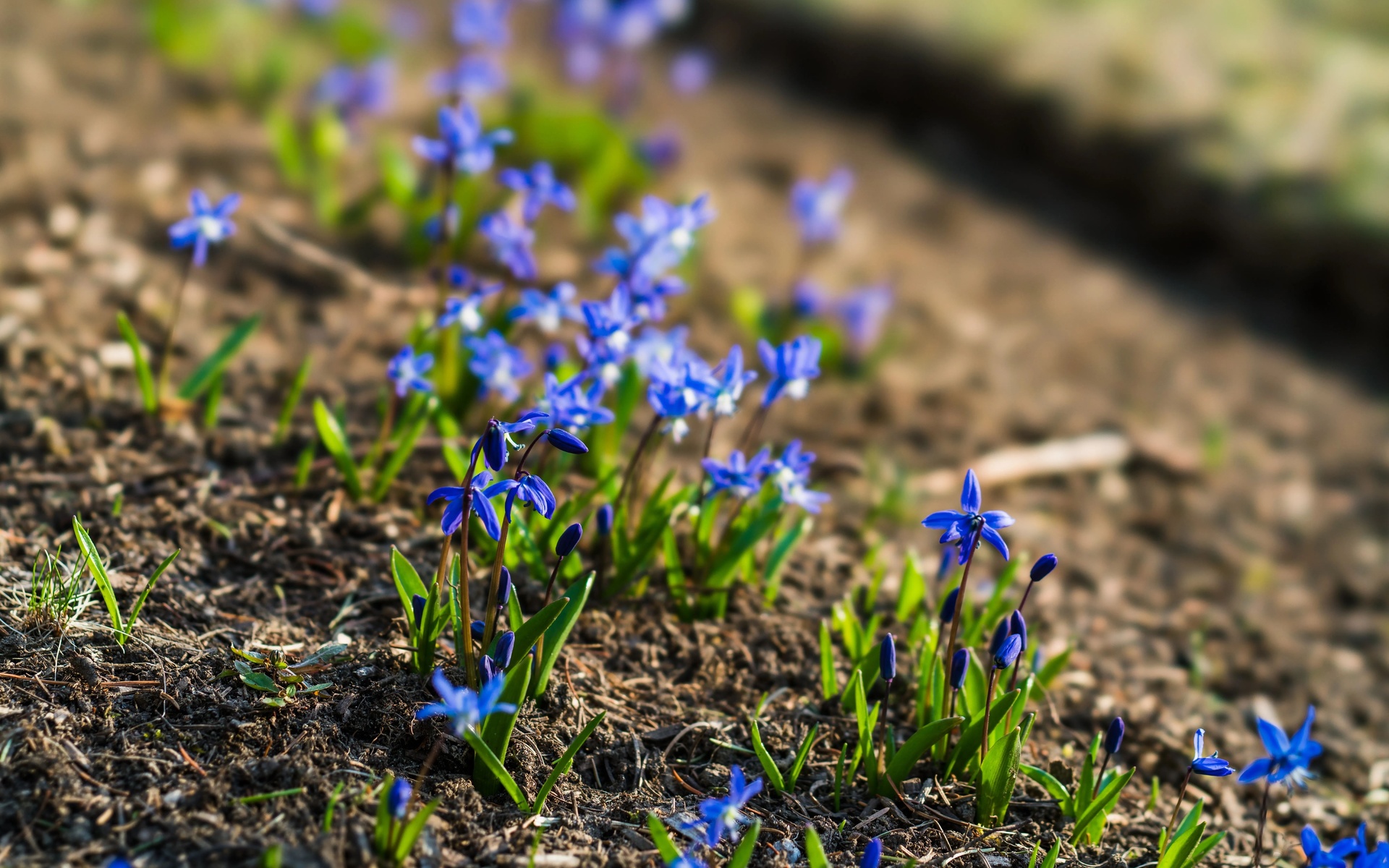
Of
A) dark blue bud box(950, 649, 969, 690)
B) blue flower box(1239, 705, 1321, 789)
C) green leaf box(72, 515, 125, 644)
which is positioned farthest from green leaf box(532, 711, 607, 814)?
blue flower box(1239, 705, 1321, 789)

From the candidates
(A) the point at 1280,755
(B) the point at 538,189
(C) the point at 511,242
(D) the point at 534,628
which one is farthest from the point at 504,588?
(A) the point at 1280,755

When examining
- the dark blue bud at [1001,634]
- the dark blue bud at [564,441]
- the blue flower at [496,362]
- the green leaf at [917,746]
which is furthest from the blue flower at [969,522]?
the blue flower at [496,362]

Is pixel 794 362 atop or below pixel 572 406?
atop

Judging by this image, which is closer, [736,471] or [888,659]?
[888,659]

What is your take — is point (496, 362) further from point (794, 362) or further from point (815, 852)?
point (815, 852)

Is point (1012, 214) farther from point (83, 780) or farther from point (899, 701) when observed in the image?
point (83, 780)

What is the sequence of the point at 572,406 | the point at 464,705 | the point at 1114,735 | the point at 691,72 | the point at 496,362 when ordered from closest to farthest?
the point at 464,705, the point at 1114,735, the point at 572,406, the point at 496,362, the point at 691,72
